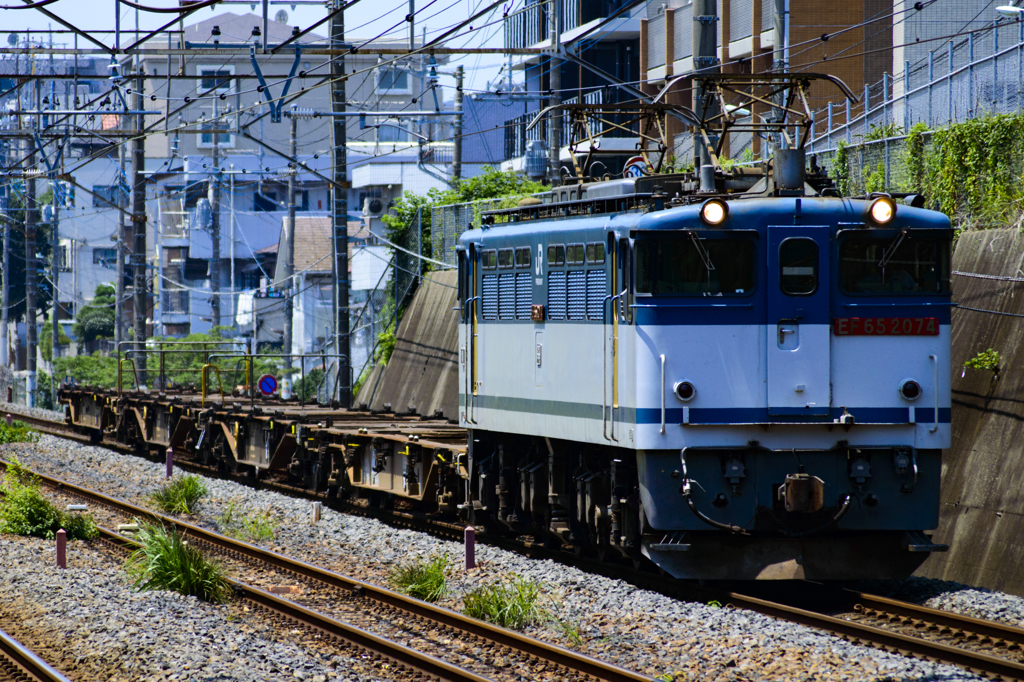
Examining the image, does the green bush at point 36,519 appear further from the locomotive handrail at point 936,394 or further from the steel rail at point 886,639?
the locomotive handrail at point 936,394

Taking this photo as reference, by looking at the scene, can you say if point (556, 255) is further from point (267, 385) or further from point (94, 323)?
point (94, 323)

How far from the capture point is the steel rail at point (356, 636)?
9305mm

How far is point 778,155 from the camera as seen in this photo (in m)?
11.8

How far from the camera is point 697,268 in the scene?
11.5 metres

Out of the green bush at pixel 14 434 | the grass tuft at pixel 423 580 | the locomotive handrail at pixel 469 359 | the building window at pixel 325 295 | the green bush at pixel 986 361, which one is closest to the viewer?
the grass tuft at pixel 423 580

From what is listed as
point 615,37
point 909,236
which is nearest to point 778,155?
point 909,236

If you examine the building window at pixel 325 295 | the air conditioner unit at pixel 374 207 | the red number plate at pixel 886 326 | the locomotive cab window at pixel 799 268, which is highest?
→ the air conditioner unit at pixel 374 207

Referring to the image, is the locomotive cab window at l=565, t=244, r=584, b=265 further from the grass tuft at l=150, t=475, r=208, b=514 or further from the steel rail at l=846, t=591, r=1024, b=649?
the grass tuft at l=150, t=475, r=208, b=514

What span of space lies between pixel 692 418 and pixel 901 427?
1825 millimetres

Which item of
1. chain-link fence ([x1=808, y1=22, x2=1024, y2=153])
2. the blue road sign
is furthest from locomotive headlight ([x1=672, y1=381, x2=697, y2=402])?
the blue road sign

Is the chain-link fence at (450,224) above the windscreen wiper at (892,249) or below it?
above

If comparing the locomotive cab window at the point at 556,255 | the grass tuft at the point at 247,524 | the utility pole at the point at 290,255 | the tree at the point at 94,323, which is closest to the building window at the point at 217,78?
the utility pole at the point at 290,255

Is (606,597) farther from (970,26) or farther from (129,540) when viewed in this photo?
(970,26)

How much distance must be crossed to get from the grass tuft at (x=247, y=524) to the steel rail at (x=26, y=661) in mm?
6200
